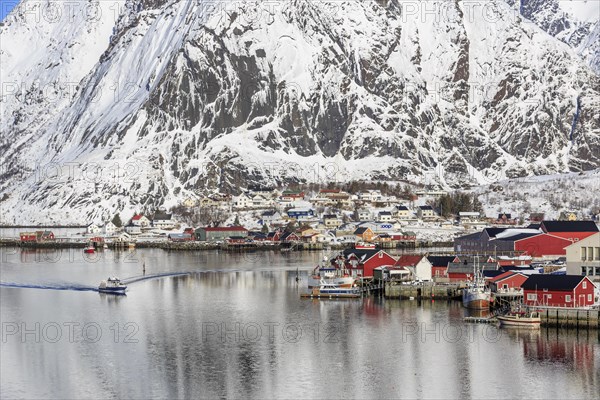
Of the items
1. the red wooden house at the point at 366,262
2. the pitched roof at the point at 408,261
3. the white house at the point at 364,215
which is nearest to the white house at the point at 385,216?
the white house at the point at 364,215

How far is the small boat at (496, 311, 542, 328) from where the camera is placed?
160 feet

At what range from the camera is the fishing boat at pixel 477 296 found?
2146 inches

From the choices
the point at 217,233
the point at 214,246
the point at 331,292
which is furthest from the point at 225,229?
the point at 331,292

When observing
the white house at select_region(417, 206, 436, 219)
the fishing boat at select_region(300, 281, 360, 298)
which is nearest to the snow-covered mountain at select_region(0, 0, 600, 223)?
the white house at select_region(417, 206, 436, 219)

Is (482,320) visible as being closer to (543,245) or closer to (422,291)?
(422,291)

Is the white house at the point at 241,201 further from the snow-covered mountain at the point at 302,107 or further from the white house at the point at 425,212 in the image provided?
the white house at the point at 425,212

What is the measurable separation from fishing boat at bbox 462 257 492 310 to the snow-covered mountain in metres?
88.6

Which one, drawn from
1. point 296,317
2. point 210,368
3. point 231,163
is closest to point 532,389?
point 210,368

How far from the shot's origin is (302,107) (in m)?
166

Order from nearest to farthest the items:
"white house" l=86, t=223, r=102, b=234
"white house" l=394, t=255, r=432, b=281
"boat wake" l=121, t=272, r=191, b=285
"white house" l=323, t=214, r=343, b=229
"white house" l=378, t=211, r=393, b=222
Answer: "white house" l=394, t=255, r=432, b=281
"boat wake" l=121, t=272, r=191, b=285
"white house" l=323, t=214, r=343, b=229
"white house" l=378, t=211, r=393, b=222
"white house" l=86, t=223, r=102, b=234

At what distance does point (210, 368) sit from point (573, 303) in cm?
1841

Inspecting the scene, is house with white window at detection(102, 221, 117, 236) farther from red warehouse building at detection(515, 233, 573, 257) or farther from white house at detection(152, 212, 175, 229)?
red warehouse building at detection(515, 233, 573, 257)

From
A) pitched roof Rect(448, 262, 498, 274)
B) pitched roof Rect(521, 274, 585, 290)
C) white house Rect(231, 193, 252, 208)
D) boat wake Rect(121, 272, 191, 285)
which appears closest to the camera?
pitched roof Rect(521, 274, 585, 290)

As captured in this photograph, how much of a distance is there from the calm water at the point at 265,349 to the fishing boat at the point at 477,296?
0.98 m
